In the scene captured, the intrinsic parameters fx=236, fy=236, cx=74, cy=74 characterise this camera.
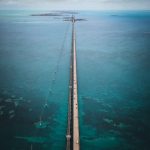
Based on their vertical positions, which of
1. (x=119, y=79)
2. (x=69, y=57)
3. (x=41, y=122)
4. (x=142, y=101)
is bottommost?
(x=41, y=122)

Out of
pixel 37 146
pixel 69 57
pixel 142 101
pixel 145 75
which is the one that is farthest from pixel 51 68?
pixel 37 146

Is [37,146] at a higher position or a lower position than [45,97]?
lower

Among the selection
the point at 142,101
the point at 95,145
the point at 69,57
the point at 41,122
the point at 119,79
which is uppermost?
the point at 69,57

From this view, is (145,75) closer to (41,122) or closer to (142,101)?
(142,101)

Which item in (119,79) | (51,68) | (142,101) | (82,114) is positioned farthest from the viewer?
(51,68)

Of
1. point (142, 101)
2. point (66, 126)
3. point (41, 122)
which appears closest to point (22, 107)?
point (41, 122)

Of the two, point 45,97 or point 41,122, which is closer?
point 41,122

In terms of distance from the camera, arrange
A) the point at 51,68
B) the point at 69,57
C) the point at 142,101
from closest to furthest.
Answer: the point at 142,101, the point at 51,68, the point at 69,57

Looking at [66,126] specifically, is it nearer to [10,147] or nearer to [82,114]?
[82,114]

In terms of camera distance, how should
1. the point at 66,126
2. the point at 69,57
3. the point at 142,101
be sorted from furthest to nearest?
the point at 69,57 < the point at 142,101 < the point at 66,126
